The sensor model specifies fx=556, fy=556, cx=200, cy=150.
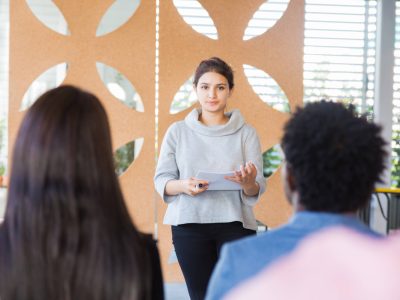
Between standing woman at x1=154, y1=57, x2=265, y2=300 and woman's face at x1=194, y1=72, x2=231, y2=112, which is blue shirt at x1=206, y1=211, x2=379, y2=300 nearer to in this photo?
standing woman at x1=154, y1=57, x2=265, y2=300

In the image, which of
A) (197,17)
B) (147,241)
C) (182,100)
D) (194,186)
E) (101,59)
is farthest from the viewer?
(182,100)

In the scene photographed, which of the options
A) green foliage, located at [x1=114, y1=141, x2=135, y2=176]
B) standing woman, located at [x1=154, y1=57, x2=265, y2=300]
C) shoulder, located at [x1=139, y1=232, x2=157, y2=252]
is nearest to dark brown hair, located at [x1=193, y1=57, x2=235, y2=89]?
standing woman, located at [x1=154, y1=57, x2=265, y2=300]

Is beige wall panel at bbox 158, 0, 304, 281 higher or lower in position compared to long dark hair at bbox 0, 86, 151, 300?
higher

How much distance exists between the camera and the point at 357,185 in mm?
1146

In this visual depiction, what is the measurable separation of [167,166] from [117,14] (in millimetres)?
2257

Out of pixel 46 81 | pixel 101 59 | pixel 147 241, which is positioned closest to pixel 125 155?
pixel 101 59

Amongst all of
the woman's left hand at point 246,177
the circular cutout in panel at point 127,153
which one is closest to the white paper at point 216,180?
the woman's left hand at point 246,177

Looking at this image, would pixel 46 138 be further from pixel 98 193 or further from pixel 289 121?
pixel 289 121

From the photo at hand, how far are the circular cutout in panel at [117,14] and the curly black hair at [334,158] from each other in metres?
3.45

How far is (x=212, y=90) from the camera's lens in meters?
2.62

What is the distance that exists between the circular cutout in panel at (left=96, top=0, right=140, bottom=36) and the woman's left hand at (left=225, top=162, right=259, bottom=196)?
2362 mm

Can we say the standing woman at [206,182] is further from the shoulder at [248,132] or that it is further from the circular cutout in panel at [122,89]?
the circular cutout in panel at [122,89]

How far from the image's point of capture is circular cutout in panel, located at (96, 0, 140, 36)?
439 cm

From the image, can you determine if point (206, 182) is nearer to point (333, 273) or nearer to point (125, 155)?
point (333, 273)
